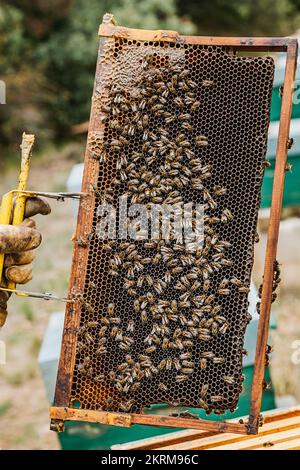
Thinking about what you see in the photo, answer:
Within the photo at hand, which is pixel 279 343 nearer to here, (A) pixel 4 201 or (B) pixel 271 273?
(B) pixel 271 273

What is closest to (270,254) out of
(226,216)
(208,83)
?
(226,216)

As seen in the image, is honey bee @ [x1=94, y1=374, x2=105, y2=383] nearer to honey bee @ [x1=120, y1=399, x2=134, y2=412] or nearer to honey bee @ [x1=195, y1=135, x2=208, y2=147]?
honey bee @ [x1=120, y1=399, x2=134, y2=412]

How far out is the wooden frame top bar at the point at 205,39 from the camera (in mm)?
4164

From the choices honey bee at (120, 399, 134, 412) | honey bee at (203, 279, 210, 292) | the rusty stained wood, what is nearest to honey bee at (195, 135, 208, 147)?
honey bee at (203, 279, 210, 292)

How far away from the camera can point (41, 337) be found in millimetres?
10875

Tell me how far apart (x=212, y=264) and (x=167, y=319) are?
1.57 ft

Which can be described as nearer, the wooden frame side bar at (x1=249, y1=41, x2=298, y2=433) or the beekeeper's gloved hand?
the wooden frame side bar at (x1=249, y1=41, x2=298, y2=433)

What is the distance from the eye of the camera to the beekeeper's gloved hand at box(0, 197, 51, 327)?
420 centimetres

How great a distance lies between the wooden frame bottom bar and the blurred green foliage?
13.7m

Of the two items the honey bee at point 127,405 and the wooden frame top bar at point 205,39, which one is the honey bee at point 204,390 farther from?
the wooden frame top bar at point 205,39

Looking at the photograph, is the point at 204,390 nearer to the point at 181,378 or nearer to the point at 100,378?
the point at 181,378

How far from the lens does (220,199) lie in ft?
13.8

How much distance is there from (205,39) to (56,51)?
13772 mm

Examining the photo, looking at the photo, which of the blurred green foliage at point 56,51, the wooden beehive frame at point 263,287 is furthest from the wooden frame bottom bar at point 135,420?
the blurred green foliage at point 56,51
